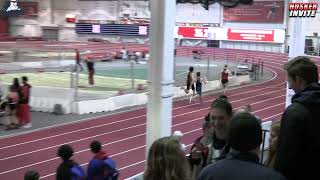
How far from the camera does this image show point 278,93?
93.4ft

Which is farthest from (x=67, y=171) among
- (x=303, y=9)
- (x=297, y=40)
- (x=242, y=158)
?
(x=297, y=40)

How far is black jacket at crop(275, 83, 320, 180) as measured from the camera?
9.99 ft

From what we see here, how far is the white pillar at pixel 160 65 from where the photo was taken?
8141 mm

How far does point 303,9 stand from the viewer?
41.3 ft

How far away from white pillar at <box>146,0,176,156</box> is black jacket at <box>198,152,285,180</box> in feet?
18.6

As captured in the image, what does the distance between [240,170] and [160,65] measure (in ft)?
19.2

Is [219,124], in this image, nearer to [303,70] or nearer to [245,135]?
[303,70]

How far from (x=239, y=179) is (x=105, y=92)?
21.0 metres

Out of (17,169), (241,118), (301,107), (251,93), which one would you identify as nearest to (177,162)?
(241,118)

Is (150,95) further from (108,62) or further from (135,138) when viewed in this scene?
(108,62)

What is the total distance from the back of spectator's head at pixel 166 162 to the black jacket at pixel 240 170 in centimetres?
45

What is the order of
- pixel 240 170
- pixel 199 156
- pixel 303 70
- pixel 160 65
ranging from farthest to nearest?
pixel 160 65 → pixel 199 156 → pixel 303 70 → pixel 240 170

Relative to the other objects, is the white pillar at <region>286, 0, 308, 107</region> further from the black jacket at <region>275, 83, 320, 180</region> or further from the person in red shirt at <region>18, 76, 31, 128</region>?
the black jacket at <region>275, 83, 320, 180</region>

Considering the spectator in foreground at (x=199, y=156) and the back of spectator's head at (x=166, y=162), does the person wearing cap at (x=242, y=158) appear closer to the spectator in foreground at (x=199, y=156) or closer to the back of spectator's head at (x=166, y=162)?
Result: the back of spectator's head at (x=166, y=162)
